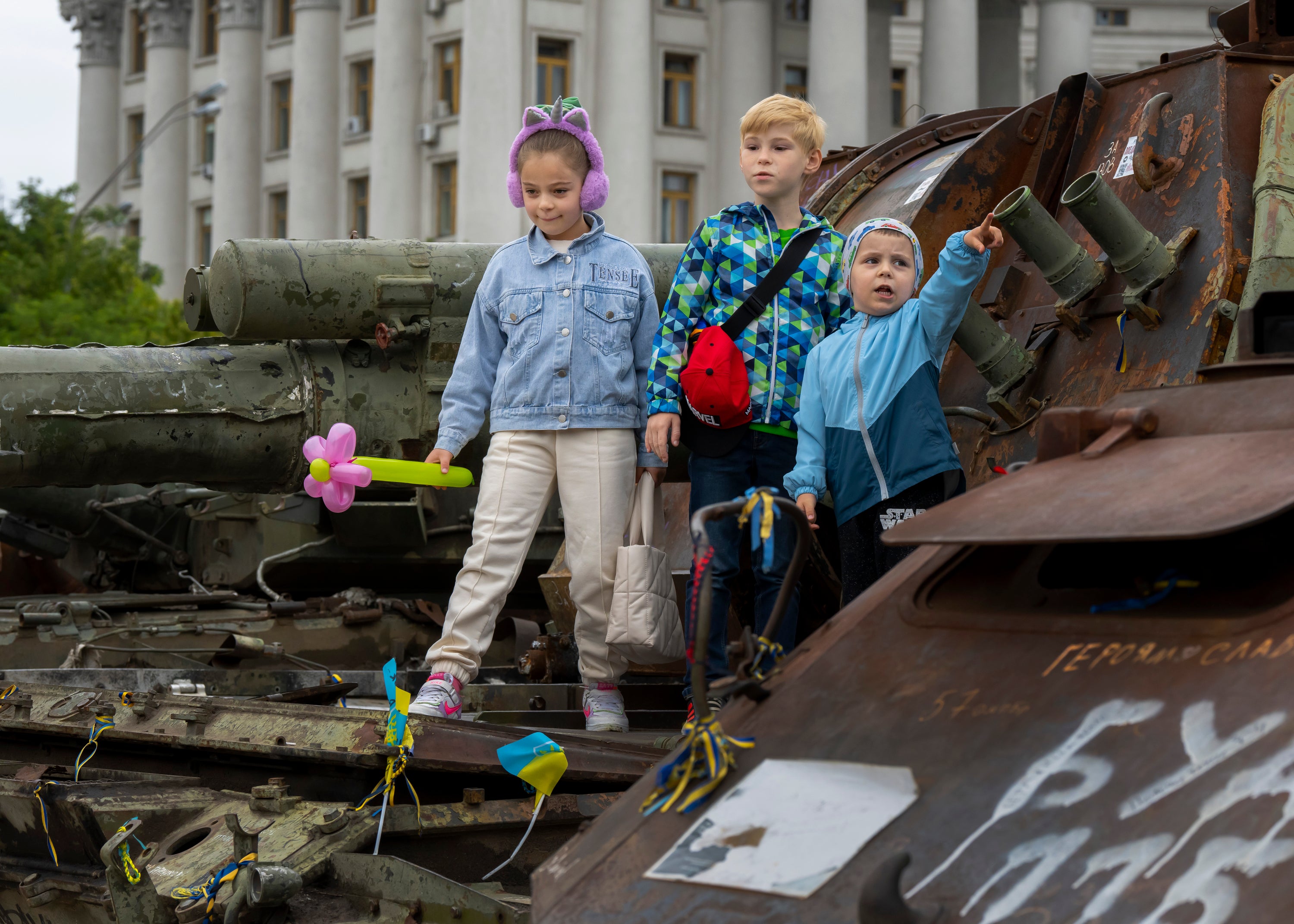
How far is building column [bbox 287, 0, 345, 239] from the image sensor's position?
4281 cm

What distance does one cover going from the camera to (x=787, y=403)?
469 cm

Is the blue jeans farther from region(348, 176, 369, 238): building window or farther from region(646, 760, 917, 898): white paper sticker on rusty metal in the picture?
region(348, 176, 369, 238): building window

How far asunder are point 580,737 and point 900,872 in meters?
2.07

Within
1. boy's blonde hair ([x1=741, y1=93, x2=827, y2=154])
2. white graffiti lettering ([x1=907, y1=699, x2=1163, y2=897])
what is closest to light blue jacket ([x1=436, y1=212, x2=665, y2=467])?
boy's blonde hair ([x1=741, y1=93, x2=827, y2=154])

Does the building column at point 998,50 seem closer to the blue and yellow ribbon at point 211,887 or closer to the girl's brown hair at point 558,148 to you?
the girl's brown hair at point 558,148

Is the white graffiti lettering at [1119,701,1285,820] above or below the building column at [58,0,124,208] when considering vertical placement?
below

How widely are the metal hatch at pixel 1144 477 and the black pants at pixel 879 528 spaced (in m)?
1.30

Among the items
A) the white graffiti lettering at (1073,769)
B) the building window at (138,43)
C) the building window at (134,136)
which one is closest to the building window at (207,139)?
the building window at (134,136)

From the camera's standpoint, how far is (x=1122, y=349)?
4668 mm

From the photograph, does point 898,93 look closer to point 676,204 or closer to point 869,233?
point 676,204

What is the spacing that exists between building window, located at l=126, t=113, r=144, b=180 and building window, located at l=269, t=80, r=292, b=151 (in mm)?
5972

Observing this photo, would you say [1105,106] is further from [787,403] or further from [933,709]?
[933,709]

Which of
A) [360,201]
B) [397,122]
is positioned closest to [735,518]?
[397,122]

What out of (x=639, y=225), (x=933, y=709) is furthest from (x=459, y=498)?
(x=639, y=225)
